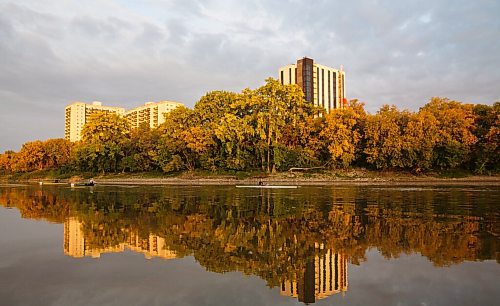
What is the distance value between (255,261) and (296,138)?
56847mm

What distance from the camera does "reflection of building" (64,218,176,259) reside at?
987 centimetres

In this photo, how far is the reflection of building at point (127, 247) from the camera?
9873mm

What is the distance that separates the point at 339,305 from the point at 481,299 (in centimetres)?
245

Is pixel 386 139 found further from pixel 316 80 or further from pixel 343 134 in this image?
pixel 316 80

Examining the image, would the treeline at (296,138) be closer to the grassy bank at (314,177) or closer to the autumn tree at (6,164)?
the grassy bank at (314,177)

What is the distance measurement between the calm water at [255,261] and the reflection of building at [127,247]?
0.11 feet

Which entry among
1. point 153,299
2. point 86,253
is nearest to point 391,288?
point 153,299

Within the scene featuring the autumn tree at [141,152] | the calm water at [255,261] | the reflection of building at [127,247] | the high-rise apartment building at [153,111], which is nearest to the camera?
the calm water at [255,261]

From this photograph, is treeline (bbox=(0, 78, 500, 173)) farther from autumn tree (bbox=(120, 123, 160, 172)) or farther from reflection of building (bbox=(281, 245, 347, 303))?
reflection of building (bbox=(281, 245, 347, 303))

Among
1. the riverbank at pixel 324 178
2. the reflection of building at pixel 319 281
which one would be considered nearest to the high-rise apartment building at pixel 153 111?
the riverbank at pixel 324 178

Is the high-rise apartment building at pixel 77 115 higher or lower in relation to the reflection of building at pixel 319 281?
higher

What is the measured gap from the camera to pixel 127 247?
10641 millimetres

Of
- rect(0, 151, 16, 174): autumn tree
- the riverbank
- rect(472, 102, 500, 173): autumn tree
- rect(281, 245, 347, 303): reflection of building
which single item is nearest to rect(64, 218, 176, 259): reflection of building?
rect(281, 245, 347, 303): reflection of building

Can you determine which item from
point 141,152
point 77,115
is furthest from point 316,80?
point 77,115
